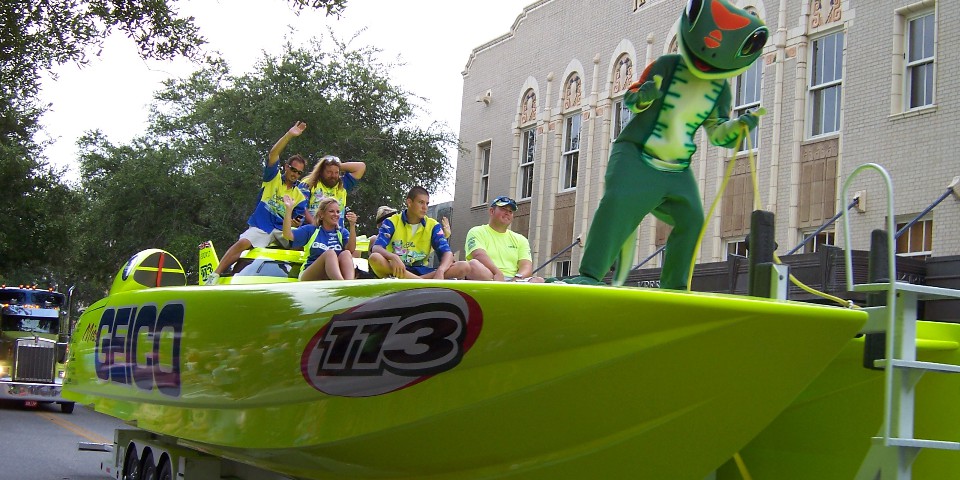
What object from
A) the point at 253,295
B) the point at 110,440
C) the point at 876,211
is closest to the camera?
the point at 253,295

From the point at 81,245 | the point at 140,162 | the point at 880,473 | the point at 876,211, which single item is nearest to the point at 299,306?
the point at 880,473

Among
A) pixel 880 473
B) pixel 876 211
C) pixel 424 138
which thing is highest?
pixel 424 138

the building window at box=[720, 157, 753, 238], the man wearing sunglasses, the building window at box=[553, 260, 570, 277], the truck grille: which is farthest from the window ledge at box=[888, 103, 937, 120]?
the truck grille

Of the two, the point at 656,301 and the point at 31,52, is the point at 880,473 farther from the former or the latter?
the point at 31,52

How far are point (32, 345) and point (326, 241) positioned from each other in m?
14.2

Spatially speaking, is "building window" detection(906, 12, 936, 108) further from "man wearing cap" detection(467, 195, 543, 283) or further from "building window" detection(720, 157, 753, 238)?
"man wearing cap" detection(467, 195, 543, 283)

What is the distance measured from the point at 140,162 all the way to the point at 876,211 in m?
21.1

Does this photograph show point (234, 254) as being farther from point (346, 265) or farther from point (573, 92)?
point (573, 92)

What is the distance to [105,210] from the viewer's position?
95.9 feet

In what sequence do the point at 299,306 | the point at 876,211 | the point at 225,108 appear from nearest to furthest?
the point at 299,306 < the point at 876,211 < the point at 225,108

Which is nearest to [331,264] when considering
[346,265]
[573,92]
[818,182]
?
[346,265]

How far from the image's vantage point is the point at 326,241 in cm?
675

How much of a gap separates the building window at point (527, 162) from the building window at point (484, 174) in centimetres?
152

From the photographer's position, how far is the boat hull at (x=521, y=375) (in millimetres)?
3572
